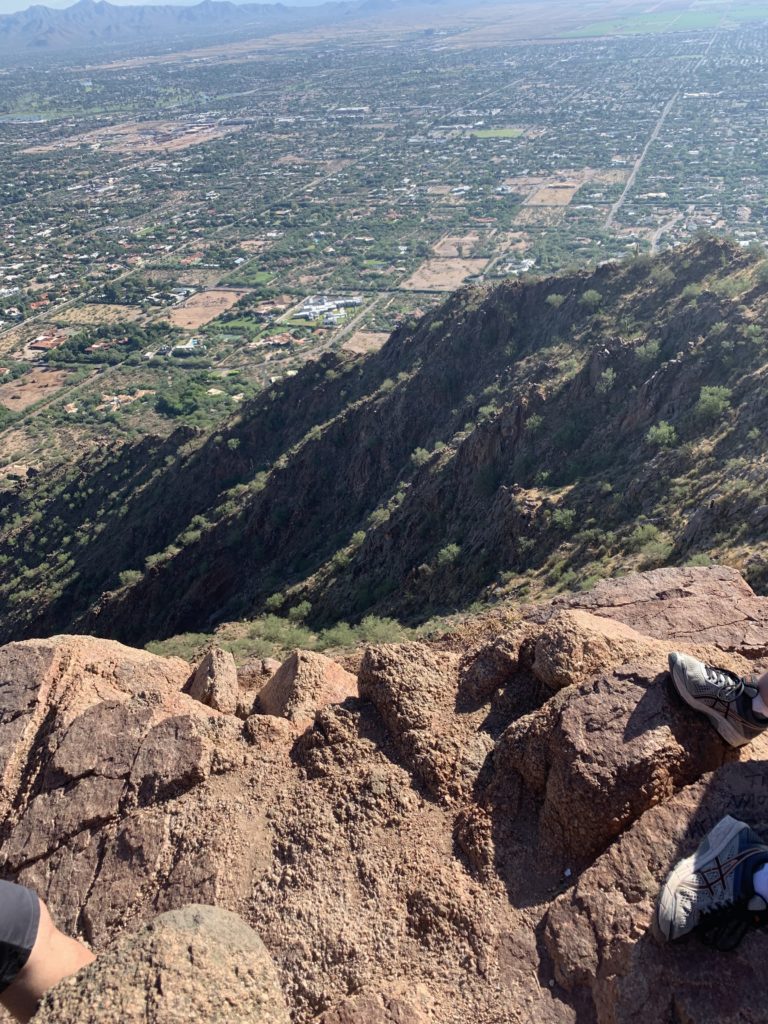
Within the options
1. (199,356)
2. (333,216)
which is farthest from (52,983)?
(333,216)

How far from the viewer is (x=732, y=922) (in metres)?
6.35

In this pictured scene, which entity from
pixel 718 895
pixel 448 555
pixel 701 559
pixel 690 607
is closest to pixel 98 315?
pixel 448 555

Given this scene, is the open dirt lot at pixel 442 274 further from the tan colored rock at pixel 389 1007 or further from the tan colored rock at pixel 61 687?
the tan colored rock at pixel 389 1007

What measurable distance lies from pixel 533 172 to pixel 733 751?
18170 cm

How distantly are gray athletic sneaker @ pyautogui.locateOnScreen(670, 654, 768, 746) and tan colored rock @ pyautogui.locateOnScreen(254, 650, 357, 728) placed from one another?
5853 mm

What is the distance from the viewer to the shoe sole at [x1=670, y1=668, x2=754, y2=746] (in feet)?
26.2

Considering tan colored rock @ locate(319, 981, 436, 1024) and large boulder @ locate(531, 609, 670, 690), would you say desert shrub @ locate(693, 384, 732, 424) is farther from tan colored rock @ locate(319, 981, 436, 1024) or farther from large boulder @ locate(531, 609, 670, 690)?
tan colored rock @ locate(319, 981, 436, 1024)

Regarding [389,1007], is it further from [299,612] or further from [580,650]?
[299,612]

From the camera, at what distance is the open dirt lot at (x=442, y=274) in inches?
4304

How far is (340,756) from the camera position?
408 inches

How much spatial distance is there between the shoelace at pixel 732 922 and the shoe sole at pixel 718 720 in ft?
6.87

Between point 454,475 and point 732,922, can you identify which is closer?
point 732,922

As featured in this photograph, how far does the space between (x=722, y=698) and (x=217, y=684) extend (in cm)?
937

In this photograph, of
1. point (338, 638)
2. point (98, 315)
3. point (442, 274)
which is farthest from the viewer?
point (98, 315)
